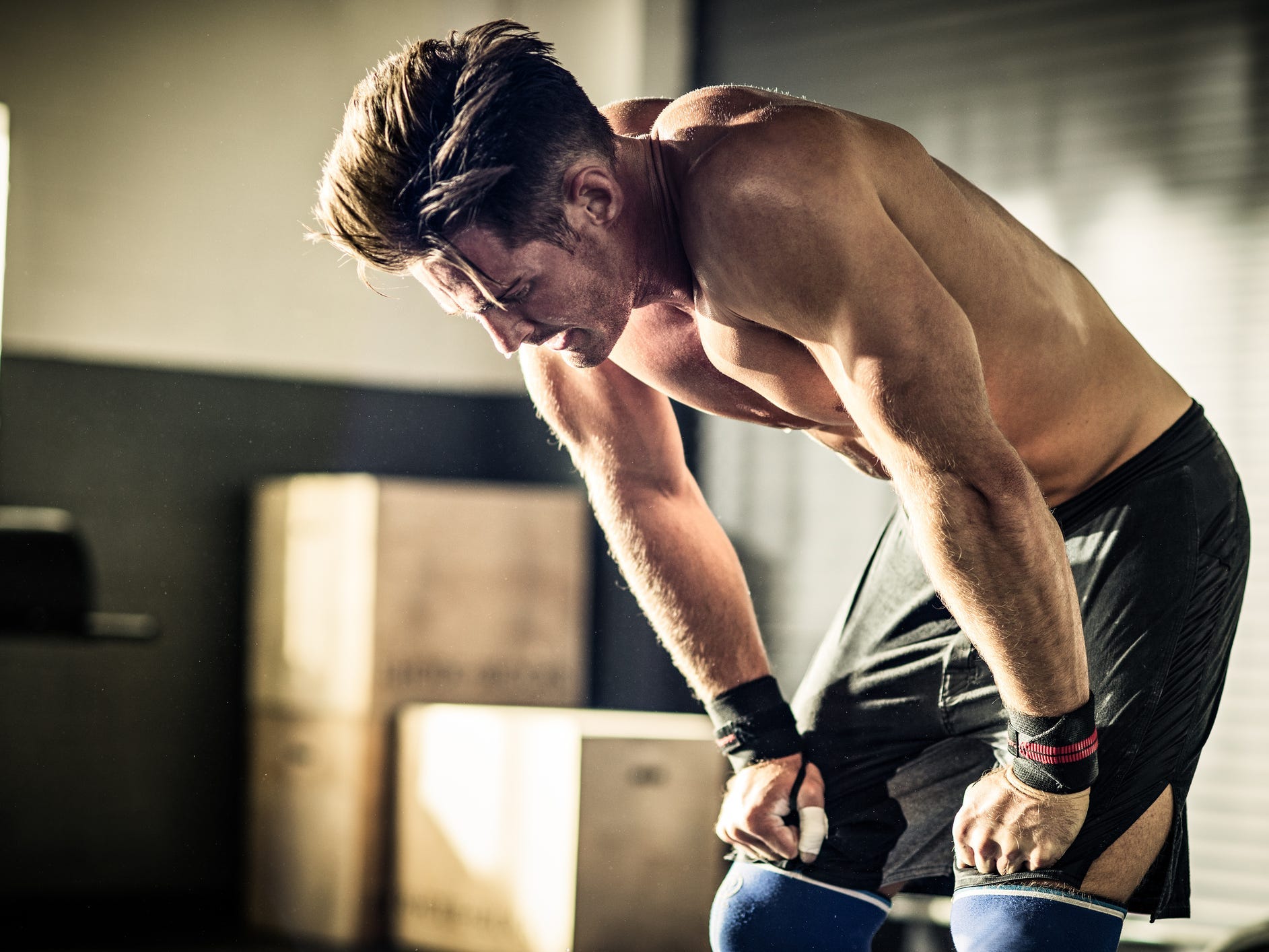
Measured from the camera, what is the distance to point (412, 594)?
309 cm

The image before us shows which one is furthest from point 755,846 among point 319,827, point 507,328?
point 319,827

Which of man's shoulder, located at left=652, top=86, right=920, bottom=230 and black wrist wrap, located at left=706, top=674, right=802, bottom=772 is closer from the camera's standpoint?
man's shoulder, located at left=652, top=86, right=920, bottom=230

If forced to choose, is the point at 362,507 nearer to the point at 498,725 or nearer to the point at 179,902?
the point at 498,725

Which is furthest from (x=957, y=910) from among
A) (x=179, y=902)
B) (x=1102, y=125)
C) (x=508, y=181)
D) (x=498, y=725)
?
(x=179, y=902)

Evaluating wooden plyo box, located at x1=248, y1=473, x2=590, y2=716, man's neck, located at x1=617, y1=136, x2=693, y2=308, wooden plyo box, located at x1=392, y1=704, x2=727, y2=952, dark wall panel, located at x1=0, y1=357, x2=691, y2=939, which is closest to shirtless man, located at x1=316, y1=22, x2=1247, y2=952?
man's neck, located at x1=617, y1=136, x2=693, y2=308

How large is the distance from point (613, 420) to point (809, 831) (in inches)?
17.5

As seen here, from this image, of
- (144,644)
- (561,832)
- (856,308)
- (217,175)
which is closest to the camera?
(856,308)

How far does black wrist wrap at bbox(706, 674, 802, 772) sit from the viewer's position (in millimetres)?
1340

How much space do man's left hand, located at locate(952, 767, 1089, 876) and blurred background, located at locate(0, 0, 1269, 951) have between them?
167 centimetres

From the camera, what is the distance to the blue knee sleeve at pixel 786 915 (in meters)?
1.32

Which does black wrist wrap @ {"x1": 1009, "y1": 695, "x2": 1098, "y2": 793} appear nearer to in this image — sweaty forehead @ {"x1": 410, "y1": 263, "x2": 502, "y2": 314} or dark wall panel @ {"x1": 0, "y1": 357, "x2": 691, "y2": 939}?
sweaty forehead @ {"x1": 410, "y1": 263, "x2": 502, "y2": 314}

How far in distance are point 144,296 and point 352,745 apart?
1.18m

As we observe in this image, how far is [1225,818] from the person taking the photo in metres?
2.76

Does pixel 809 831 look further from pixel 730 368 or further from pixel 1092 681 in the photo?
pixel 730 368
